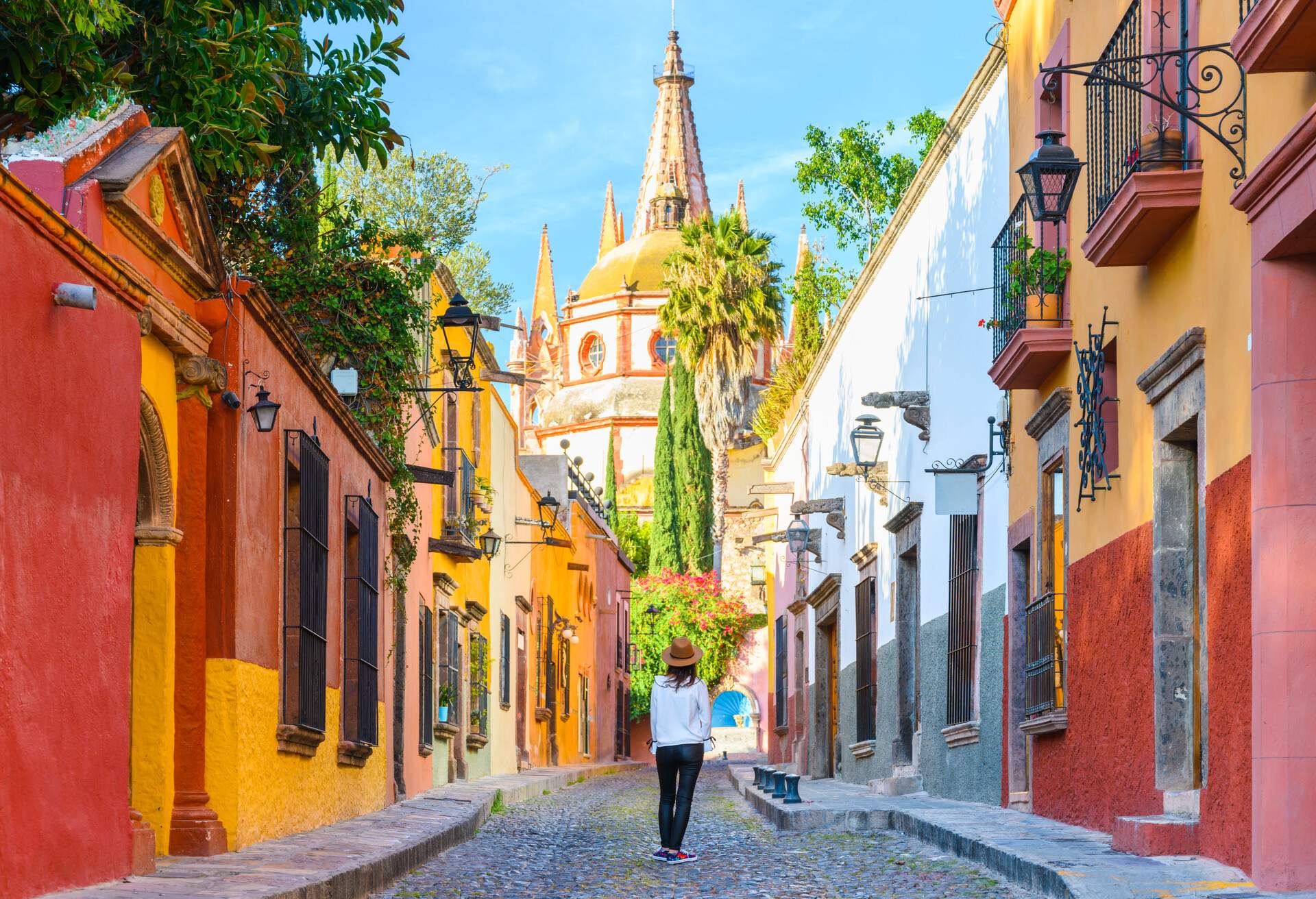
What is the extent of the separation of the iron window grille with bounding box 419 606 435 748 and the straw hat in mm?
8366

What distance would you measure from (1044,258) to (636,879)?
497 centimetres

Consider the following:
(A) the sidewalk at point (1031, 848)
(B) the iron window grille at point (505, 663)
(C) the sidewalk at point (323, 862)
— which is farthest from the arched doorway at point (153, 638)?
(B) the iron window grille at point (505, 663)

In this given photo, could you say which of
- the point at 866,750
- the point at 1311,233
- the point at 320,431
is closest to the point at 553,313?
the point at 866,750

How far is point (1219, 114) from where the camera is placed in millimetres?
7941

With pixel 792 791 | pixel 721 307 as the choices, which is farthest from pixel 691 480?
pixel 792 791

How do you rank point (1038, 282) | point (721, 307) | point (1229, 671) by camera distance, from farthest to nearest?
point (721, 307) < point (1038, 282) < point (1229, 671)

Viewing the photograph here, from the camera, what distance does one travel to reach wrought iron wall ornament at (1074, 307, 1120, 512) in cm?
1064

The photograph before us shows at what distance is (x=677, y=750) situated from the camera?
1149cm

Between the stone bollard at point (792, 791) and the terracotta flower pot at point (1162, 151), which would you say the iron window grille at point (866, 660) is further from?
the terracotta flower pot at point (1162, 151)

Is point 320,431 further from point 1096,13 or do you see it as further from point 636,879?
point 1096,13

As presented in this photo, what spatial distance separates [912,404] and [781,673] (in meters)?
16.7

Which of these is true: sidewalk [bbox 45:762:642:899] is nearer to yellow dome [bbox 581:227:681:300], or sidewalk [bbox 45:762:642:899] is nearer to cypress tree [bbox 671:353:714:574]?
cypress tree [bbox 671:353:714:574]

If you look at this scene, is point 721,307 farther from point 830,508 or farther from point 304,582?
point 304,582

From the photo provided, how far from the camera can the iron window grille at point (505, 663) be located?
27625mm
